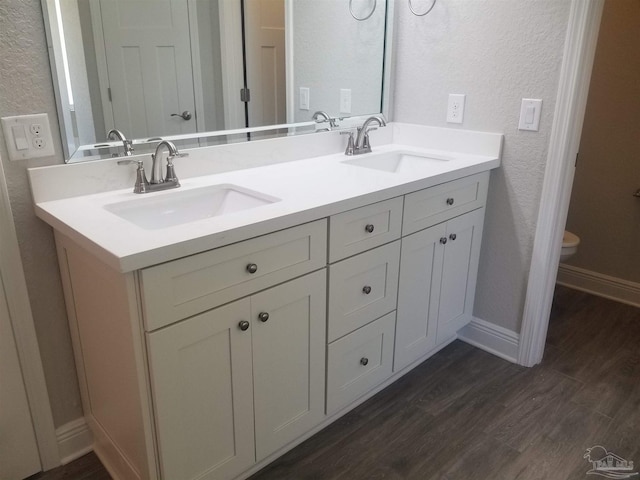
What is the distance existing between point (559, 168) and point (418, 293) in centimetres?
72

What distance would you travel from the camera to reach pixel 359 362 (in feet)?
6.00

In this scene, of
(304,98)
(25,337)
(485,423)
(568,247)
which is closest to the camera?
(25,337)

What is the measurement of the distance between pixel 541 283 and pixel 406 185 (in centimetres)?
83

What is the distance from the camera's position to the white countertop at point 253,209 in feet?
3.83

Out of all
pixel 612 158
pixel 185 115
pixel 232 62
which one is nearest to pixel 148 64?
pixel 185 115

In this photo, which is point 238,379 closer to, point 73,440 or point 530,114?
point 73,440

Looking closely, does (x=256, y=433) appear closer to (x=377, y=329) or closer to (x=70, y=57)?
(x=377, y=329)

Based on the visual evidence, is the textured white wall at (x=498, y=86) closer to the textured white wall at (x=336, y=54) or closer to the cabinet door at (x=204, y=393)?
the textured white wall at (x=336, y=54)

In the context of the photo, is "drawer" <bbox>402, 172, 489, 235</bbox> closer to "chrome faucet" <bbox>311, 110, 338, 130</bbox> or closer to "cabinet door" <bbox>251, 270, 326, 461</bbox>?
"cabinet door" <bbox>251, 270, 326, 461</bbox>

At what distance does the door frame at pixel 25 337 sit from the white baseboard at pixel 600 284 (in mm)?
2738

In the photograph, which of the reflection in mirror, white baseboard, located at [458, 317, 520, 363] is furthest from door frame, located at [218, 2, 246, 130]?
white baseboard, located at [458, 317, 520, 363]

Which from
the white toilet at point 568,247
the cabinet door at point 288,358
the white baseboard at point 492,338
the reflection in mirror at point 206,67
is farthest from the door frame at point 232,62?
the white toilet at point 568,247

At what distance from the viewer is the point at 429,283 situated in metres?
2.03

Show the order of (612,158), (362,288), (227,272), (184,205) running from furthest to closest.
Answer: (612,158) → (362,288) → (184,205) → (227,272)
